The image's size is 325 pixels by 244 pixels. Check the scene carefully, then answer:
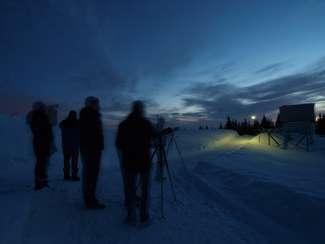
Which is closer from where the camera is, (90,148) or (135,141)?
(135,141)

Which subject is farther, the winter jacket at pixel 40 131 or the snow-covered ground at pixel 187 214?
the winter jacket at pixel 40 131

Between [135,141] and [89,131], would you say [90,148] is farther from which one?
[135,141]

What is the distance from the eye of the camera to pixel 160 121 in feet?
31.2

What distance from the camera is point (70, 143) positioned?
29.5ft

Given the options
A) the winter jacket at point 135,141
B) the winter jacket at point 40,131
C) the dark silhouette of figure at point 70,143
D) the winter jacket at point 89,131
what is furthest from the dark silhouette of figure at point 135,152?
the dark silhouette of figure at point 70,143

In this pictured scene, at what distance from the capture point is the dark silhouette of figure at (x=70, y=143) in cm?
899

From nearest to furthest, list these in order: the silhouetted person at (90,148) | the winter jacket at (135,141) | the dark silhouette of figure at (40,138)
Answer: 1. the winter jacket at (135,141)
2. the silhouetted person at (90,148)
3. the dark silhouette of figure at (40,138)

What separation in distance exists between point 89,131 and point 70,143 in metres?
3.47

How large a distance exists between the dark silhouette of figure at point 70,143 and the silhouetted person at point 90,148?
3340 millimetres

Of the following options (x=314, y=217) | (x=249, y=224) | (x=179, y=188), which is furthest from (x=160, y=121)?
(x=314, y=217)

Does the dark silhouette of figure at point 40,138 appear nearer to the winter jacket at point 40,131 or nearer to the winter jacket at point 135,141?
the winter jacket at point 40,131

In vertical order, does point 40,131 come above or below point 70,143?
above

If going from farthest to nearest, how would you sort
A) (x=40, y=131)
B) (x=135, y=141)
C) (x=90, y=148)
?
(x=40, y=131), (x=90, y=148), (x=135, y=141)

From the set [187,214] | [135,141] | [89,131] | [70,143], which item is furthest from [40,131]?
[187,214]
